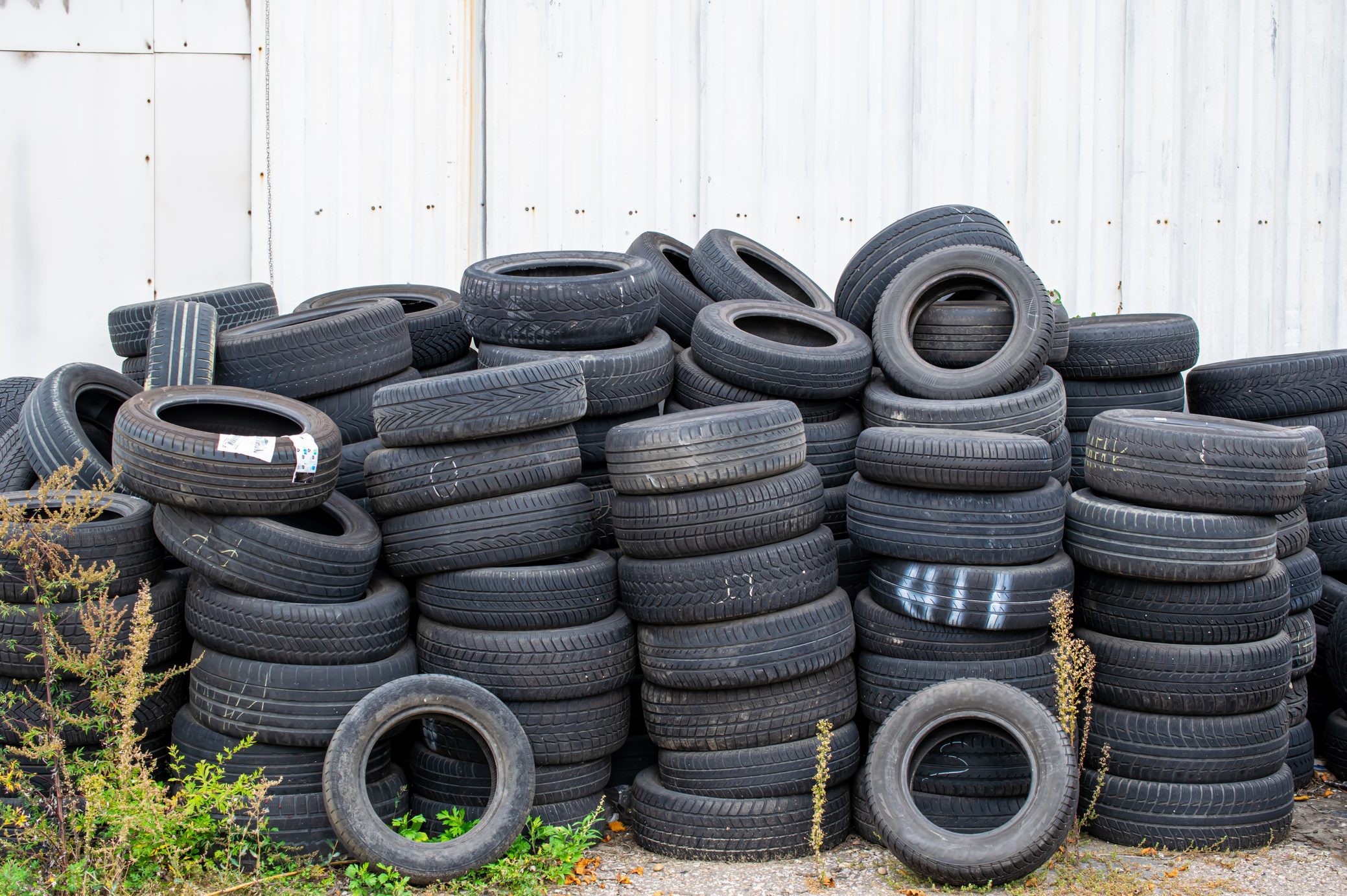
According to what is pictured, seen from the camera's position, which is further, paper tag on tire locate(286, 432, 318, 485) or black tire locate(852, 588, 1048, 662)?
black tire locate(852, 588, 1048, 662)

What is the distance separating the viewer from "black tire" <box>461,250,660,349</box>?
6.08m

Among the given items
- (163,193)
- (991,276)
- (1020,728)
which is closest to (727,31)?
(991,276)

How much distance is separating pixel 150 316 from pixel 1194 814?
5.95 metres

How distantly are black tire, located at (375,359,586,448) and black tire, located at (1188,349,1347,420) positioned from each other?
401cm

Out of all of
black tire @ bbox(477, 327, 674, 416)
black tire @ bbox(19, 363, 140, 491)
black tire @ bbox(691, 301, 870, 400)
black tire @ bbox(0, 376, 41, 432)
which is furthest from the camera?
black tire @ bbox(0, 376, 41, 432)

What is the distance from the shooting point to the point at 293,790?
4.94 meters

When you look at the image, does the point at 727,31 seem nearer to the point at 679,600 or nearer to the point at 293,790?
the point at 679,600

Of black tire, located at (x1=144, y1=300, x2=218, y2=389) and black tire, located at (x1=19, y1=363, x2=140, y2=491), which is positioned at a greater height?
black tire, located at (x1=144, y1=300, x2=218, y2=389)

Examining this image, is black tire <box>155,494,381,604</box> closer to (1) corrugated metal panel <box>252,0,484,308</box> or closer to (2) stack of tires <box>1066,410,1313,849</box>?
(2) stack of tires <box>1066,410,1313,849</box>

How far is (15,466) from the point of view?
230 inches

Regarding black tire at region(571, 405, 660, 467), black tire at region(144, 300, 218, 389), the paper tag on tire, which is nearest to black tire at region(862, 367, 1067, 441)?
black tire at region(571, 405, 660, 467)

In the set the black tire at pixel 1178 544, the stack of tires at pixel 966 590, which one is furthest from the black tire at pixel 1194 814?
the black tire at pixel 1178 544

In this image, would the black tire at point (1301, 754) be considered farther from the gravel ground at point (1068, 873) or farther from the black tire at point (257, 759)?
the black tire at point (257, 759)

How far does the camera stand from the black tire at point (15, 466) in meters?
5.80
